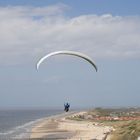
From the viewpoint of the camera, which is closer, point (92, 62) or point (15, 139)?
point (92, 62)

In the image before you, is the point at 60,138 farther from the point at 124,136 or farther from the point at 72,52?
the point at 72,52

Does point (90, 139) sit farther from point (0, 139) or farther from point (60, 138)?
point (0, 139)

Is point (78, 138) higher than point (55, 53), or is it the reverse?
point (55, 53)

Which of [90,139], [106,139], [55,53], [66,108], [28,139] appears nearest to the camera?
[55,53]

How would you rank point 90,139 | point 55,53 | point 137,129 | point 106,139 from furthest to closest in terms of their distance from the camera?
point 90,139 → point 106,139 → point 137,129 → point 55,53

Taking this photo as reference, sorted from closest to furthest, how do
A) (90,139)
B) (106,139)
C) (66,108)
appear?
(66,108)
(106,139)
(90,139)

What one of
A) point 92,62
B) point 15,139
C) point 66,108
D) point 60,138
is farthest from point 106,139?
point 92,62

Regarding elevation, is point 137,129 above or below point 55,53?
below

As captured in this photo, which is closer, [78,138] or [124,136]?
[124,136]

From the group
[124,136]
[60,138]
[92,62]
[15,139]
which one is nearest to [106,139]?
[124,136]
